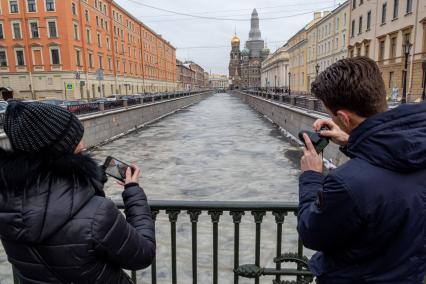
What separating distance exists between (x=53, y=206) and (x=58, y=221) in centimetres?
6

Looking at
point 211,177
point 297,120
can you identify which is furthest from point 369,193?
point 297,120

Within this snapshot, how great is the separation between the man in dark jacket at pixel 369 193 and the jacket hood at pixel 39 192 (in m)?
0.96

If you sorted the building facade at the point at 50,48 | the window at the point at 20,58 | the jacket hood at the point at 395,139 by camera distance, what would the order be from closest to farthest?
the jacket hood at the point at 395,139 < the building facade at the point at 50,48 < the window at the point at 20,58

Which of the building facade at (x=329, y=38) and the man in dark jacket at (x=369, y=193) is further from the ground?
the building facade at (x=329, y=38)

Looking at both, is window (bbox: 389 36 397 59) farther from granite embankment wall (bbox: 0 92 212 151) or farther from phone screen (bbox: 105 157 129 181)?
phone screen (bbox: 105 157 129 181)

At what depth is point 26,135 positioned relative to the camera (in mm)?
1382

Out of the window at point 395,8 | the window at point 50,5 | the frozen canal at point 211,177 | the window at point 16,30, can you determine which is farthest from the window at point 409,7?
the window at point 16,30

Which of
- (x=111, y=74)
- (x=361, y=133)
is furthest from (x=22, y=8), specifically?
(x=361, y=133)

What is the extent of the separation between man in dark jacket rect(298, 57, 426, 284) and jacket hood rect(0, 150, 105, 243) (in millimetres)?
958

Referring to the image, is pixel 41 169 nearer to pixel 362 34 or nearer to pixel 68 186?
pixel 68 186

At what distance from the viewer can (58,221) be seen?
1334 millimetres

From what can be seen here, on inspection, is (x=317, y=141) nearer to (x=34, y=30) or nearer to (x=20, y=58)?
(x=34, y=30)

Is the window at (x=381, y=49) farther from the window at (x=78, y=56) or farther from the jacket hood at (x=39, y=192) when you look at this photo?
the jacket hood at (x=39, y=192)

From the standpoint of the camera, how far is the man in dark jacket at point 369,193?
49.2 inches
